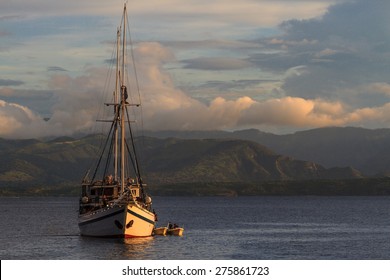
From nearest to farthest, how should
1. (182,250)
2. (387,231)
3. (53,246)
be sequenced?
(182,250) → (53,246) → (387,231)

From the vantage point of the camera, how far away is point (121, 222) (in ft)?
393

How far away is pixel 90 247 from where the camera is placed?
115188 millimetres

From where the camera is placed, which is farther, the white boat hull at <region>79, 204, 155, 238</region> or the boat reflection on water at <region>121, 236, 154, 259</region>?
the white boat hull at <region>79, 204, 155, 238</region>

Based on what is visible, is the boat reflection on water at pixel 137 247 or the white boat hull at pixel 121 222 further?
the white boat hull at pixel 121 222

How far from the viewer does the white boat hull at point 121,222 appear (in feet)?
391

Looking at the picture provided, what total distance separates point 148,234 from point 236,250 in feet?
60.7

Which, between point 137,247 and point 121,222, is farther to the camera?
point 121,222

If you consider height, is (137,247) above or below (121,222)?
below

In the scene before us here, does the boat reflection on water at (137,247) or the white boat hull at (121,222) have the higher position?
the white boat hull at (121,222)

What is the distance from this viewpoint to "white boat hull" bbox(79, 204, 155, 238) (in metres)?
119

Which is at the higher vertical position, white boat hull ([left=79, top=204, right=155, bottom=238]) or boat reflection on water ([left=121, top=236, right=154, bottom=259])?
white boat hull ([left=79, top=204, right=155, bottom=238])

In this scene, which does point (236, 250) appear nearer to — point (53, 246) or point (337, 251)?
point (337, 251)
